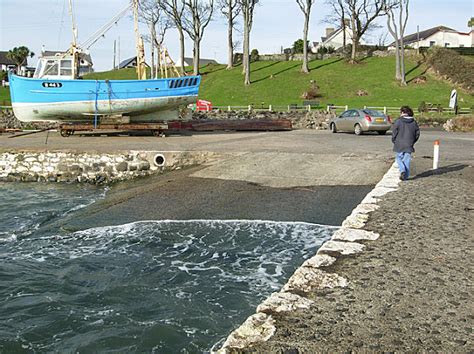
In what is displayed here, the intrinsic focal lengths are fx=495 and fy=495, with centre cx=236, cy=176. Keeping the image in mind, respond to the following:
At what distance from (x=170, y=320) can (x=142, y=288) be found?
47.1 inches

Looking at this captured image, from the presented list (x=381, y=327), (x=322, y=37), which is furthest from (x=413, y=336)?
(x=322, y=37)

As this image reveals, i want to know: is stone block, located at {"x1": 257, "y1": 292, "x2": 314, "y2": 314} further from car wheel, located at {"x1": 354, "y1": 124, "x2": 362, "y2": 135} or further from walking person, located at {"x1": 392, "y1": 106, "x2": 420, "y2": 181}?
car wheel, located at {"x1": 354, "y1": 124, "x2": 362, "y2": 135}

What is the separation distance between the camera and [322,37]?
103875 millimetres

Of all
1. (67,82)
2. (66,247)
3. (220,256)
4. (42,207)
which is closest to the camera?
(220,256)

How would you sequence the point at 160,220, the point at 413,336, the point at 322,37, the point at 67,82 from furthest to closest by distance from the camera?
the point at 322,37 → the point at 67,82 → the point at 160,220 → the point at 413,336

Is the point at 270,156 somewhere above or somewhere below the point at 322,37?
below

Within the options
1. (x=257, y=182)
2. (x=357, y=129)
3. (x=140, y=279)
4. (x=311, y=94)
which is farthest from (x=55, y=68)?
(x=311, y=94)

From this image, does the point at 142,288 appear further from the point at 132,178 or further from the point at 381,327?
the point at 132,178

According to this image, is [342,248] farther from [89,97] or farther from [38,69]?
[38,69]

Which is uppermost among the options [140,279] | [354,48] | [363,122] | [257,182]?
[354,48]

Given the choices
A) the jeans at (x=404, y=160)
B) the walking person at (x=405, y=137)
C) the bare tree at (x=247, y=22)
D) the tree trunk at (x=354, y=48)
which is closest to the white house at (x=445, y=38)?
the tree trunk at (x=354, y=48)

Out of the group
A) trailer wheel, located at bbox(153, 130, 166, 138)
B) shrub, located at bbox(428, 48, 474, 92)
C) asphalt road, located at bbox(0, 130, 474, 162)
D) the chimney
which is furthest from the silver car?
the chimney

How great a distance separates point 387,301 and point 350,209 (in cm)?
581

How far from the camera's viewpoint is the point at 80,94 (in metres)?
22.3
